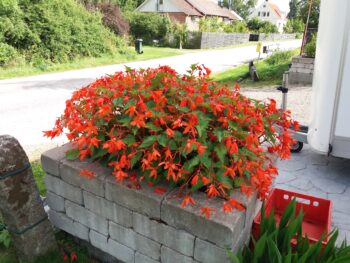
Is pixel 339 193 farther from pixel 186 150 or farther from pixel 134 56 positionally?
pixel 134 56

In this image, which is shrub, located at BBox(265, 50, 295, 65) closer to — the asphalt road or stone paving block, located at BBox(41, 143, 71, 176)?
the asphalt road

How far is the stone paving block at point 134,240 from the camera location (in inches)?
90.8

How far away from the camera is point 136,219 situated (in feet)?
7.55

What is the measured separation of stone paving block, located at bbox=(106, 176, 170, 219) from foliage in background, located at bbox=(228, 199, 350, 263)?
57 centimetres

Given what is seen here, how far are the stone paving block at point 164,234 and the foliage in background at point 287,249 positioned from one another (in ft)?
1.07

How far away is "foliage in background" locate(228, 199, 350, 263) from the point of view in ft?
6.35

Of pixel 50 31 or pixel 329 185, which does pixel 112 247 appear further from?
pixel 50 31

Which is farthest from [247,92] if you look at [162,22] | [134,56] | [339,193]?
[162,22]

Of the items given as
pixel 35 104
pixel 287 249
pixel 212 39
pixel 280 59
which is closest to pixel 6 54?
pixel 35 104

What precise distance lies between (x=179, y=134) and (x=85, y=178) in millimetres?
834

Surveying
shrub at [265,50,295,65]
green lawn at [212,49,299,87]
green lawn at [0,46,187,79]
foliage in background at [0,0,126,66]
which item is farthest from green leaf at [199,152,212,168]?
shrub at [265,50,295,65]

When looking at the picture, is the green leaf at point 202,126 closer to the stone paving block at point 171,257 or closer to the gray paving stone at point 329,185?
the stone paving block at point 171,257

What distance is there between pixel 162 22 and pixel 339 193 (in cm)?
2765

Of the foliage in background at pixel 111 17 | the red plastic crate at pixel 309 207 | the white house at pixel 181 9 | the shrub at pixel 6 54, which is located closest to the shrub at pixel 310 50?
the red plastic crate at pixel 309 207
